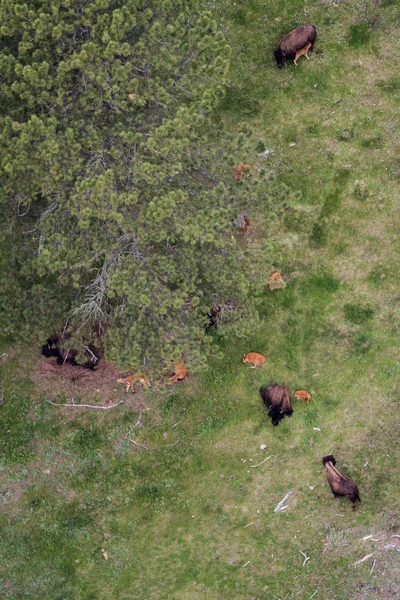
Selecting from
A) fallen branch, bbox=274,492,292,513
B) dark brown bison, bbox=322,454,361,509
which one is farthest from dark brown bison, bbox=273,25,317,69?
fallen branch, bbox=274,492,292,513

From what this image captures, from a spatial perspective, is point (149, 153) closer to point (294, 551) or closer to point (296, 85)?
point (296, 85)

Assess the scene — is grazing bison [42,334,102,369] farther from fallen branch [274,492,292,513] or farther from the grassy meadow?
fallen branch [274,492,292,513]

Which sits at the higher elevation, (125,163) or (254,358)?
(125,163)

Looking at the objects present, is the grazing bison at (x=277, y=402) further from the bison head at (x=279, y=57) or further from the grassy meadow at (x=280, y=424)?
the bison head at (x=279, y=57)

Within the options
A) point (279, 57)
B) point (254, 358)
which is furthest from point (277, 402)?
point (279, 57)

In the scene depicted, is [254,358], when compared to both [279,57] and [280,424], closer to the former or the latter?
[280,424]

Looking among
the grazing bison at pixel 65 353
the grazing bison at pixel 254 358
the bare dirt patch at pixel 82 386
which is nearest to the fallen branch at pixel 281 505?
the grazing bison at pixel 254 358

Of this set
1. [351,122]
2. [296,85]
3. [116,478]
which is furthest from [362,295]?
[116,478]
